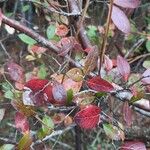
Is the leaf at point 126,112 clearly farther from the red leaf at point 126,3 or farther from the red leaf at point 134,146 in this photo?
the red leaf at point 126,3

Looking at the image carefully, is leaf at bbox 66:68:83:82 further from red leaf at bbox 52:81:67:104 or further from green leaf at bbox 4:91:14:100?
green leaf at bbox 4:91:14:100

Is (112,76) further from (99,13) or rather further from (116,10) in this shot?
(99,13)

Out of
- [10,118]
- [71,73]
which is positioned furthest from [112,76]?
[10,118]

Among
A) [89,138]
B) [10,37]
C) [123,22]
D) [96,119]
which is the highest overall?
[123,22]

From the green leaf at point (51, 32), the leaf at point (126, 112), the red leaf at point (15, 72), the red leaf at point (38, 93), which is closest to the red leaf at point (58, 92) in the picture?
the red leaf at point (38, 93)

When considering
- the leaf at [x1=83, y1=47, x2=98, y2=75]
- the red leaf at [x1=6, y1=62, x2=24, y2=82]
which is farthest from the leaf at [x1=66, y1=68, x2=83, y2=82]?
the red leaf at [x1=6, y1=62, x2=24, y2=82]

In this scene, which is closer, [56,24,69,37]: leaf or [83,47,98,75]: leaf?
[83,47,98,75]: leaf

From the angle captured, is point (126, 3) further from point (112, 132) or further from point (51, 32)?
point (51, 32)

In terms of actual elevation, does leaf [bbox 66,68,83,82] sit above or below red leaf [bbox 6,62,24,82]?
above
